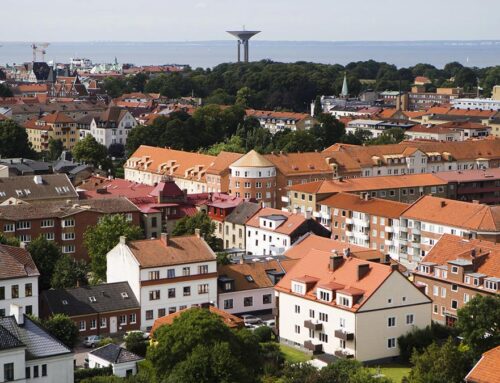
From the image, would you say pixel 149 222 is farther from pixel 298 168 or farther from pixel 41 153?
pixel 41 153

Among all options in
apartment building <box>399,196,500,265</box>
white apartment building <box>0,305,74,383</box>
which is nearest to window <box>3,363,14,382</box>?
white apartment building <box>0,305,74,383</box>

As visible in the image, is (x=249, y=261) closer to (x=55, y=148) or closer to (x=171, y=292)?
(x=171, y=292)

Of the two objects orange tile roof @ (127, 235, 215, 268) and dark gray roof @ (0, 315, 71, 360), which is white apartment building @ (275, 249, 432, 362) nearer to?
orange tile roof @ (127, 235, 215, 268)

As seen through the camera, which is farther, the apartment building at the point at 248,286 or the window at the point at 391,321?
the apartment building at the point at 248,286

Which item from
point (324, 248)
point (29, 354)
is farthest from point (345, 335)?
point (29, 354)

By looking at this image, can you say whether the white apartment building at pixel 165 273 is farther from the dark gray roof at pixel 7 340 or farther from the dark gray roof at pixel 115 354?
the dark gray roof at pixel 7 340

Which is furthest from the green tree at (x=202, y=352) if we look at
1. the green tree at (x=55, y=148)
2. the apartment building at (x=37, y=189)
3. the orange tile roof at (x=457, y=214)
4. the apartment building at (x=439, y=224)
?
the green tree at (x=55, y=148)

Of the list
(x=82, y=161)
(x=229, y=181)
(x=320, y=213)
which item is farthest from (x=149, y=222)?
(x=82, y=161)
